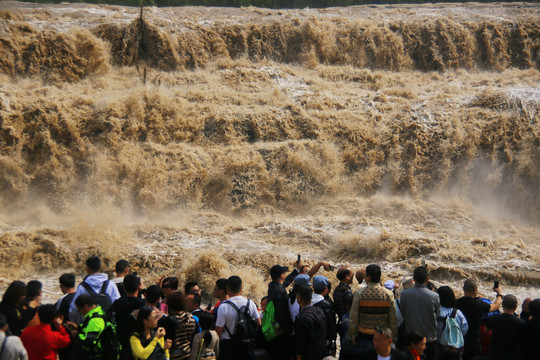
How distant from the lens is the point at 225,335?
18.4ft

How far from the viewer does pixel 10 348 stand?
4.77 m

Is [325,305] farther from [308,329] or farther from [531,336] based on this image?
[531,336]

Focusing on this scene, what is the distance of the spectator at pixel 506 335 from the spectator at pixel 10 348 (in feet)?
14.0

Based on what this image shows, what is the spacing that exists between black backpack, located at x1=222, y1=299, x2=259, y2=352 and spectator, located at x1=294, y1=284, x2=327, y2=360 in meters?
0.43

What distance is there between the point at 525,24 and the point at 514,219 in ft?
29.4

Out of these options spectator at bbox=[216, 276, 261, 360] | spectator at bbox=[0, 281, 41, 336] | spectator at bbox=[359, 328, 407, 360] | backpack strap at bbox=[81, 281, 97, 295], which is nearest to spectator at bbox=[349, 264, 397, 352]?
spectator at bbox=[359, 328, 407, 360]

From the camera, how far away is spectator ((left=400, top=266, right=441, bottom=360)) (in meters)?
5.71

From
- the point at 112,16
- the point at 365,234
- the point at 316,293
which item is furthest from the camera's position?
the point at 112,16

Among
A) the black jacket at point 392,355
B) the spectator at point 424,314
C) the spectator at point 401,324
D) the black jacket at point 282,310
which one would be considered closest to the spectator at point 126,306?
the black jacket at point 282,310

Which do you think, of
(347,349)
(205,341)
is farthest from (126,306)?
(347,349)

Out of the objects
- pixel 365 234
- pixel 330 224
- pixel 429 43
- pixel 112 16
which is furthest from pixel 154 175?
pixel 429 43

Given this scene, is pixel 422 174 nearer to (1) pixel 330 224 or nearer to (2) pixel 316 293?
(1) pixel 330 224

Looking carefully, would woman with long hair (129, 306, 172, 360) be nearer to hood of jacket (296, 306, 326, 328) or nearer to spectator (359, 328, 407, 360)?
hood of jacket (296, 306, 326, 328)

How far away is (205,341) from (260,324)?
0.72 metres
